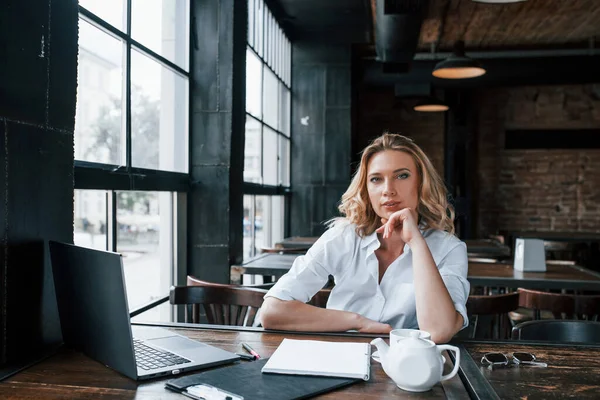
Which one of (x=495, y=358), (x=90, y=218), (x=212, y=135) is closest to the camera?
(x=495, y=358)

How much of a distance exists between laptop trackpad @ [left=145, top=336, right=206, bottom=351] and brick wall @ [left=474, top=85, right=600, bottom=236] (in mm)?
7984

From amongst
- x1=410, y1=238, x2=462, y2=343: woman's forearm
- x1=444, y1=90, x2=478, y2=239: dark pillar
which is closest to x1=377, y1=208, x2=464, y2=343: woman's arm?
x1=410, y1=238, x2=462, y2=343: woman's forearm

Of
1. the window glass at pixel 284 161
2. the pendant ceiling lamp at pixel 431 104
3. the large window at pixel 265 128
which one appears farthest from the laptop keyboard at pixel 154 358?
the pendant ceiling lamp at pixel 431 104

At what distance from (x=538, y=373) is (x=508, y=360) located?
0.28ft

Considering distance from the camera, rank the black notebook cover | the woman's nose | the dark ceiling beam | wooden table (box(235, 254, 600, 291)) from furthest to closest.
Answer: the dark ceiling beam → wooden table (box(235, 254, 600, 291)) → the woman's nose → the black notebook cover

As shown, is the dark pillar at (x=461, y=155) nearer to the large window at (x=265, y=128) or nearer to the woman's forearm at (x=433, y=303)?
the large window at (x=265, y=128)

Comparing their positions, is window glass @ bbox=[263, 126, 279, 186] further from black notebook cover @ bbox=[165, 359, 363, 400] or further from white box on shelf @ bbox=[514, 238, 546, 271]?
black notebook cover @ bbox=[165, 359, 363, 400]

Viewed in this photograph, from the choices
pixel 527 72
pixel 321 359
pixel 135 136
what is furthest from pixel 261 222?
pixel 321 359

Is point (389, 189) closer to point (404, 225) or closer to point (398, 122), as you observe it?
point (404, 225)

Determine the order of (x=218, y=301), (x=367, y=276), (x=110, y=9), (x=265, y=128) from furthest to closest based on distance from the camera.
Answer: (x=265, y=128) → (x=110, y=9) → (x=218, y=301) → (x=367, y=276)

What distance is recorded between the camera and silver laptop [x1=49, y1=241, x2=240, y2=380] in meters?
1.19

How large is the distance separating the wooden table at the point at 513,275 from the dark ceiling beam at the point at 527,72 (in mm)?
3711

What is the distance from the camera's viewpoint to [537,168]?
28.6 ft

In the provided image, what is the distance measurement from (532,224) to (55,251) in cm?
843
